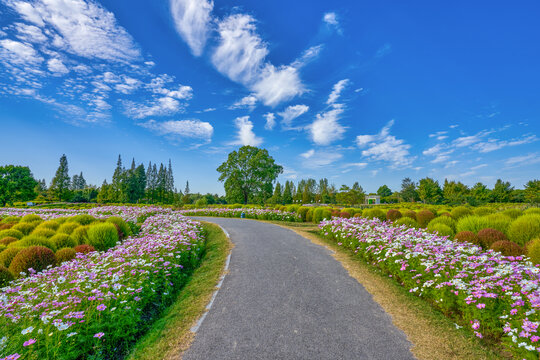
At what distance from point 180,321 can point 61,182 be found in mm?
71918

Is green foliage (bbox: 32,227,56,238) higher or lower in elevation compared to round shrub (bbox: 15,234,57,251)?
higher

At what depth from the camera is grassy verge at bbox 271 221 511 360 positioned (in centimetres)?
345

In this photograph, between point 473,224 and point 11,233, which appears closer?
point 473,224

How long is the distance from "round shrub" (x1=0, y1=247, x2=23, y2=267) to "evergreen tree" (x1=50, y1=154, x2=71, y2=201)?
63.6m

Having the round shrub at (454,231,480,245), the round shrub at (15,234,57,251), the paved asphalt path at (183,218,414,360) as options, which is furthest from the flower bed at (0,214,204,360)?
the round shrub at (454,231,480,245)

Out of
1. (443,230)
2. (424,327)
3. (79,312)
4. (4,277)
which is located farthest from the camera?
(443,230)

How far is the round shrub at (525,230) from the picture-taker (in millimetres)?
7371

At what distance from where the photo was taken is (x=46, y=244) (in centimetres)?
786

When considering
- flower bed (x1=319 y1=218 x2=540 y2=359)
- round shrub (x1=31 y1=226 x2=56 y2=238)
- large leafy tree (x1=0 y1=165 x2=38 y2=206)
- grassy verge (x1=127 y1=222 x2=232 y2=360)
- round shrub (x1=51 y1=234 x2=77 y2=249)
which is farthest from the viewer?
large leafy tree (x1=0 y1=165 x2=38 y2=206)

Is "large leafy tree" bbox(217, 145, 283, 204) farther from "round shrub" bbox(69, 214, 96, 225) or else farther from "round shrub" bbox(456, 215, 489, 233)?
"round shrub" bbox(456, 215, 489, 233)

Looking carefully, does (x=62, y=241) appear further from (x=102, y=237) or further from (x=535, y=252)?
(x=535, y=252)

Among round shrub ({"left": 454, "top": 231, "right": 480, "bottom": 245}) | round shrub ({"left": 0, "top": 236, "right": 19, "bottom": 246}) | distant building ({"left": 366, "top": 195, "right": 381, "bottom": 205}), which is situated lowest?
round shrub ({"left": 0, "top": 236, "right": 19, "bottom": 246})

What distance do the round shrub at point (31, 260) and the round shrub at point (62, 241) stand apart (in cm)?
174

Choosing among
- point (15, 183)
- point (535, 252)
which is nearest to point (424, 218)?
point (535, 252)
